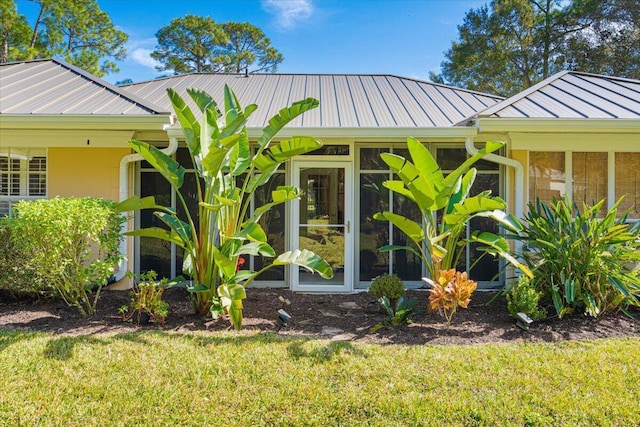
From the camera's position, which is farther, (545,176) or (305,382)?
(545,176)

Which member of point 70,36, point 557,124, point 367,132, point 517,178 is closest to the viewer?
point 557,124

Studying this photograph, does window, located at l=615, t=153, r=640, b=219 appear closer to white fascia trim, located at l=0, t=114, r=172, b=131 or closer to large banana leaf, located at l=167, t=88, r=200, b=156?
large banana leaf, located at l=167, t=88, r=200, b=156

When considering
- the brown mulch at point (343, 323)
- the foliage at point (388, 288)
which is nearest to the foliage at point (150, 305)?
the brown mulch at point (343, 323)

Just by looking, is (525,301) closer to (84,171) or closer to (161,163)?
(161,163)

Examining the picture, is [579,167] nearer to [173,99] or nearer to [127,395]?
[173,99]

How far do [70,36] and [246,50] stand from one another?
30.5 ft

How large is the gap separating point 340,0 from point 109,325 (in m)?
13.5

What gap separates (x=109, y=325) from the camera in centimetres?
518

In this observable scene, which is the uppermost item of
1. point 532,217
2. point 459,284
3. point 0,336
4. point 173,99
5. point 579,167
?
point 173,99

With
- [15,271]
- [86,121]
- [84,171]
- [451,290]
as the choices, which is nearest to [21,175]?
[84,171]

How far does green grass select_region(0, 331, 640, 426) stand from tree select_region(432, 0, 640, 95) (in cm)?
1875

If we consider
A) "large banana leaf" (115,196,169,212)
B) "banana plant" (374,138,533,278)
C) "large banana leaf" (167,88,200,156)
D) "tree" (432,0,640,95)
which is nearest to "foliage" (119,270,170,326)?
"large banana leaf" (115,196,169,212)

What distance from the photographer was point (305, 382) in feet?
12.4

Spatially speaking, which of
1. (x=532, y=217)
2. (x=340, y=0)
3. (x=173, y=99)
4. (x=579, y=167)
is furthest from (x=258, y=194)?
(x=340, y=0)
